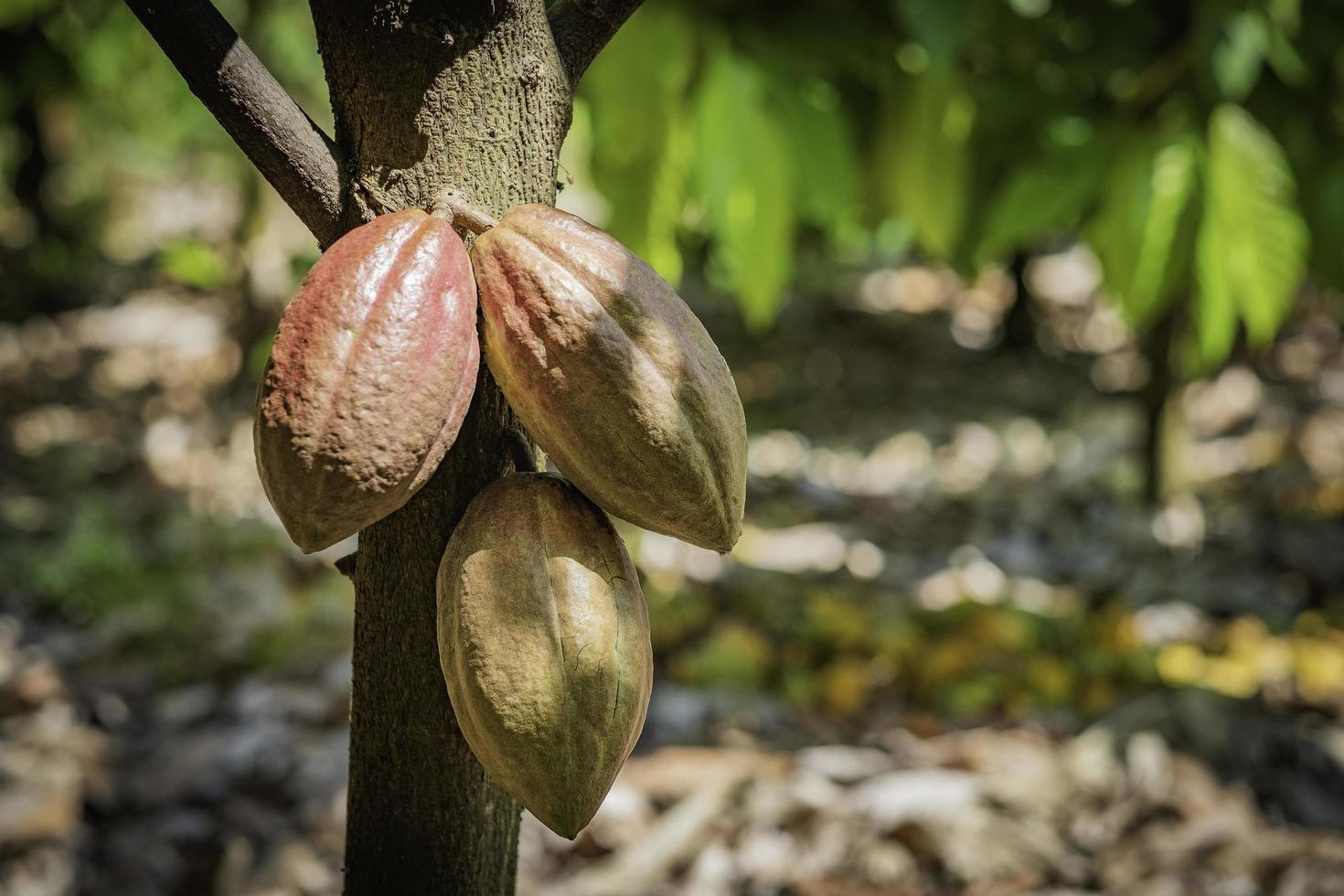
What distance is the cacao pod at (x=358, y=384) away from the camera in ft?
1.81

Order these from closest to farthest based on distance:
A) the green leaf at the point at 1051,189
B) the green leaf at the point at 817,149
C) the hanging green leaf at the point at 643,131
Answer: the hanging green leaf at the point at 643,131
the green leaf at the point at 817,149
the green leaf at the point at 1051,189

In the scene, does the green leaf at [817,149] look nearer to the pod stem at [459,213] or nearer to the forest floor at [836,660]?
the forest floor at [836,660]

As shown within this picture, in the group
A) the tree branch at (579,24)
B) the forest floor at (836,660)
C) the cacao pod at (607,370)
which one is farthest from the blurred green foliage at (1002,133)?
the cacao pod at (607,370)

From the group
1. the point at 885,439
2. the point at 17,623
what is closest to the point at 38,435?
the point at 17,623

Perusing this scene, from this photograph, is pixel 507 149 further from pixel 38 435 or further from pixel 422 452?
pixel 38 435

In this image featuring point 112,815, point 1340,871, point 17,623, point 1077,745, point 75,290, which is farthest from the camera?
point 75,290

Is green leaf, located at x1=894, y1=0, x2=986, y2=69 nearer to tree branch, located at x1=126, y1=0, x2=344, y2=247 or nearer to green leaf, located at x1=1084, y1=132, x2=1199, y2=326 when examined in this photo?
green leaf, located at x1=1084, y1=132, x2=1199, y2=326

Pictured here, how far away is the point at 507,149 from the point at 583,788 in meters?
0.35

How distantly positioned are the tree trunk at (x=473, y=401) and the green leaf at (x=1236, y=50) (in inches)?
54.8

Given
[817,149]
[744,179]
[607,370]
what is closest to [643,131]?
[744,179]

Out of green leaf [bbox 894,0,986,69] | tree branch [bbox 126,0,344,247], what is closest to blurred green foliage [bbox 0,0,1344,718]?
green leaf [bbox 894,0,986,69]

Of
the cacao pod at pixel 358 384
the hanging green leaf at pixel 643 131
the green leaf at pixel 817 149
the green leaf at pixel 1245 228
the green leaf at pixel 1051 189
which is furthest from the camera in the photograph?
the green leaf at pixel 1051 189

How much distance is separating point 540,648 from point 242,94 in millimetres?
327

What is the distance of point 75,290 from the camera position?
478cm
